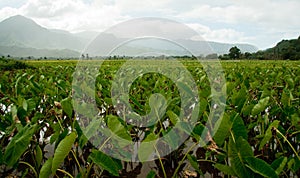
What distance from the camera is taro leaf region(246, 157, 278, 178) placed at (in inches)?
38.6

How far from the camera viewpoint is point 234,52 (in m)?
28.5

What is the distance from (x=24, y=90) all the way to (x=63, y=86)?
30cm

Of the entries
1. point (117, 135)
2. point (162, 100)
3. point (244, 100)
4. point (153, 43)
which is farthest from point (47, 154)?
point (153, 43)

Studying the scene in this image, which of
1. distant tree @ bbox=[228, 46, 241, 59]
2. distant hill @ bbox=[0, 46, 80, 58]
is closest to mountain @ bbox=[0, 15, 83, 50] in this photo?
distant hill @ bbox=[0, 46, 80, 58]

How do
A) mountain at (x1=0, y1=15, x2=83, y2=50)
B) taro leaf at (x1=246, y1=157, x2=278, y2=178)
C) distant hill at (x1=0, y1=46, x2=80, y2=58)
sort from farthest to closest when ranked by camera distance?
mountain at (x1=0, y1=15, x2=83, y2=50) → distant hill at (x1=0, y1=46, x2=80, y2=58) → taro leaf at (x1=246, y1=157, x2=278, y2=178)

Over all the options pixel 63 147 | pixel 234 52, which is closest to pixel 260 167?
pixel 63 147

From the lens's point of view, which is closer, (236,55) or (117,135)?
(117,135)

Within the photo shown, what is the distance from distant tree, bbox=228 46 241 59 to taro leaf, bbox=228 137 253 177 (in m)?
28.1

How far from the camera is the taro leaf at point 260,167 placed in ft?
3.21

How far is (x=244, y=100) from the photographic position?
1.77 m

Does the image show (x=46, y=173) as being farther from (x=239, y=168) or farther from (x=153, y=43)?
(x=153, y=43)

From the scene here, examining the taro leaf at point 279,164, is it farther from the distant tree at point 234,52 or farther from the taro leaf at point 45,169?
the distant tree at point 234,52

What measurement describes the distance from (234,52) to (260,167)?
28.6 metres

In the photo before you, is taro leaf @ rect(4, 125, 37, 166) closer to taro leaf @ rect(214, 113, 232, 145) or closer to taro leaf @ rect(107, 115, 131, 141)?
taro leaf @ rect(107, 115, 131, 141)
